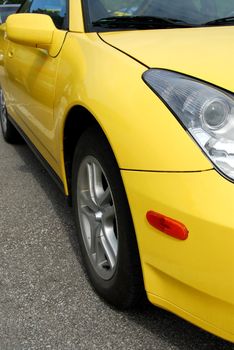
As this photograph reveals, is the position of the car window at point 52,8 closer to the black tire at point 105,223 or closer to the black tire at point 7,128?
the black tire at point 105,223

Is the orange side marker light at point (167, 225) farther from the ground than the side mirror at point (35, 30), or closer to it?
closer to it

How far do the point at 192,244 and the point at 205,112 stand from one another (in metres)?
0.44

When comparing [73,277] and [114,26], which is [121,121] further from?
[73,277]

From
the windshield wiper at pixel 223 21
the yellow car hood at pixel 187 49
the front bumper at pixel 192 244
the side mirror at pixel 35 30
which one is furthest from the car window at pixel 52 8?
the front bumper at pixel 192 244

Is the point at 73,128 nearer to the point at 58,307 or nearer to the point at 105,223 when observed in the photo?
the point at 105,223

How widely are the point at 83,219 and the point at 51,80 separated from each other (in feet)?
2.45

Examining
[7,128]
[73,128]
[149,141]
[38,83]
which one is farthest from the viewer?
[7,128]

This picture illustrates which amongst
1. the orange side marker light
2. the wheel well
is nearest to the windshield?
the wheel well

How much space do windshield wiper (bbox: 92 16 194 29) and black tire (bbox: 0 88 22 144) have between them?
265 centimetres

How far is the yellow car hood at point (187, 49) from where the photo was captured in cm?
174

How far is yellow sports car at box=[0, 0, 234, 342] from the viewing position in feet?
5.14

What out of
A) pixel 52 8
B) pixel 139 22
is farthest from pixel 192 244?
pixel 52 8

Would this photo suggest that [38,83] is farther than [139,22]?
Yes

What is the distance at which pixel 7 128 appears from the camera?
5102 millimetres
